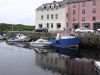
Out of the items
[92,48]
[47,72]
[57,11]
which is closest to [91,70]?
[47,72]

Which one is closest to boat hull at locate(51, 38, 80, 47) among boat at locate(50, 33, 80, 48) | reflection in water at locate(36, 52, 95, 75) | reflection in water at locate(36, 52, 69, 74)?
boat at locate(50, 33, 80, 48)

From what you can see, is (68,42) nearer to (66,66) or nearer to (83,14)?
(83,14)

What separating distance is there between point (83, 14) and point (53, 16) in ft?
39.3

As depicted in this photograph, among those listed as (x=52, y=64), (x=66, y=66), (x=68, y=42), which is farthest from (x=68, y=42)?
(x=66, y=66)

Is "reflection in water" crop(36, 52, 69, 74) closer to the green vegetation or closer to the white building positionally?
the white building

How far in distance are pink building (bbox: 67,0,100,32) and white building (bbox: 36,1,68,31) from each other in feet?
6.73

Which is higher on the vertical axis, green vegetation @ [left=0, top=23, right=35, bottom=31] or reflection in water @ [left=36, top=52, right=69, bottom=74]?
green vegetation @ [left=0, top=23, right=35, bottom=31]

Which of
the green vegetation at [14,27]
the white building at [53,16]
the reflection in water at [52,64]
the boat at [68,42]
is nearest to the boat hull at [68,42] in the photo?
the boat at [68,42]

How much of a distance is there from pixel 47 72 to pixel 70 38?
27.8 m

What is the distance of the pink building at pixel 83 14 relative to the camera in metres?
76.4

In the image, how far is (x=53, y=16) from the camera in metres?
88.2

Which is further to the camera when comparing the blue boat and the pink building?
the pink building

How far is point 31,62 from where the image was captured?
131ft

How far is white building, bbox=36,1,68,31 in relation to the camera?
278ft
